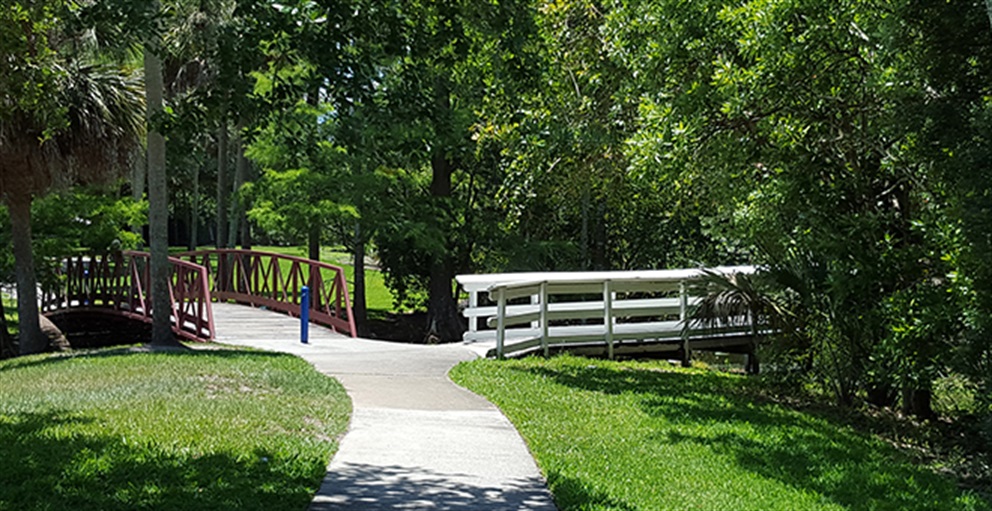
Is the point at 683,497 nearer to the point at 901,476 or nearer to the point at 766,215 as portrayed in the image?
the point at 901,476

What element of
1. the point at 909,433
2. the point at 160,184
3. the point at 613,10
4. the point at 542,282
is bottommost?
the point at 909,433

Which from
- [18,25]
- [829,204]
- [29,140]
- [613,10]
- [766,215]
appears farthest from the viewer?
[29,140]

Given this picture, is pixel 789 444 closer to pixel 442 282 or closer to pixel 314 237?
pixel 442 282

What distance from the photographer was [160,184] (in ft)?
57.6

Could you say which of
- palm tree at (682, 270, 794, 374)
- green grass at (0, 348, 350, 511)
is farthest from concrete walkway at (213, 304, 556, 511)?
palm tree at (682, 270, 794, 374)

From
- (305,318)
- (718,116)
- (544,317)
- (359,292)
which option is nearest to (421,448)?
(718,116)

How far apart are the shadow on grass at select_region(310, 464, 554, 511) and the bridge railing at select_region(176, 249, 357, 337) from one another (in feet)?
41.8

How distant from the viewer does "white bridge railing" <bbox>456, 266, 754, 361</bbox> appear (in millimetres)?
16812

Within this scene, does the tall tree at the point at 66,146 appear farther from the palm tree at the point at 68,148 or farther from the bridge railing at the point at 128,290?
the bridge railing at the point at 128,290

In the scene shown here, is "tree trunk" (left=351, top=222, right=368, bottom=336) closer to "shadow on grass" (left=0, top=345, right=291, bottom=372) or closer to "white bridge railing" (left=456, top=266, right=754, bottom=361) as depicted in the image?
"white bridge railing" (left=456, top=266, right=754, bottom=361)

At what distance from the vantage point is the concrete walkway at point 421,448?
723 centimetres

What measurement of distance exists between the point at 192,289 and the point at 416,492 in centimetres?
1608

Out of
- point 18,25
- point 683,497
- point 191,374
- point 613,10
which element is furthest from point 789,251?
point 18,25

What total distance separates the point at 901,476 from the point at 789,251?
5.18 m
